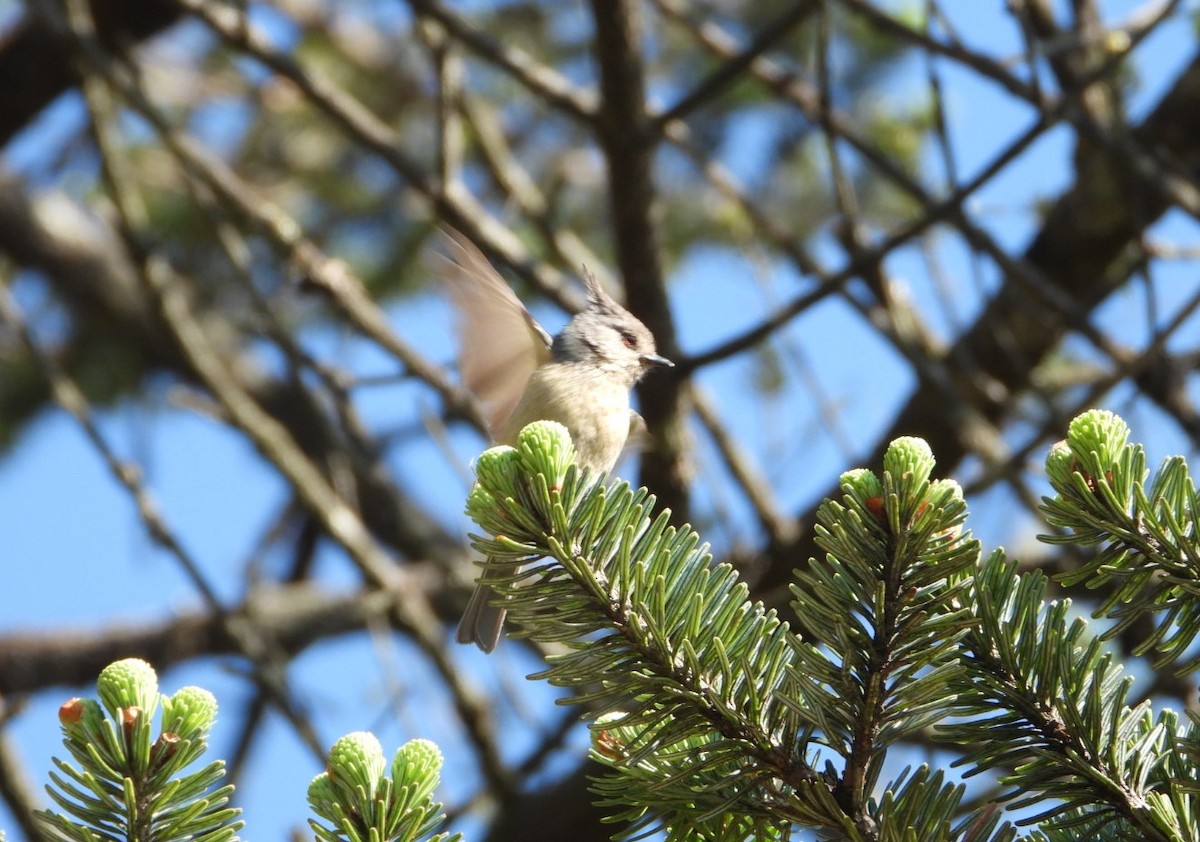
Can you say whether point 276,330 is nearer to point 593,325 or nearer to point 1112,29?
point 593,325

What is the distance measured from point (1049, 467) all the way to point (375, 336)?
3215 mm

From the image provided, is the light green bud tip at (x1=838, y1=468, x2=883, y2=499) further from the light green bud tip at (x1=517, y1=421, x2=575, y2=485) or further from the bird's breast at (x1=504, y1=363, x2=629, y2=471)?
the bird's breast at (x1=504, y1=363, x2=629, y2=471)

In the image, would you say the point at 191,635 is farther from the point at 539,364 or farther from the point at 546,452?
the point at 546,452

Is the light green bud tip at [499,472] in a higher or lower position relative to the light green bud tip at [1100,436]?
higher

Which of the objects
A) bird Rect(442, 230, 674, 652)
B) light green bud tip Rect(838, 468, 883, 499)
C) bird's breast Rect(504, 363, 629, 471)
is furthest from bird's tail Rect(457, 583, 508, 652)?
light green bud tip Rect(838, 468, 883, 499)

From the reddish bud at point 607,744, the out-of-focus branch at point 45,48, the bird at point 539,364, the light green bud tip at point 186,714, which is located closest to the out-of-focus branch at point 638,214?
the bird at point 539,364

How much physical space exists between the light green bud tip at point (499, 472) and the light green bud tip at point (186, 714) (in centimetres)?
40

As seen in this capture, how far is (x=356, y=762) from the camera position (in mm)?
1375

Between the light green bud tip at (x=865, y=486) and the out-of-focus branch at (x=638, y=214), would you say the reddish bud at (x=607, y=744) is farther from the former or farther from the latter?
the out-of-focus branch at (x=638, y=214)

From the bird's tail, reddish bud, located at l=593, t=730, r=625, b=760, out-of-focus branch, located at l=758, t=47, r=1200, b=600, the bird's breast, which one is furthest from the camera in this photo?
out-of-focus branch, located at l=758, t=47, r=1200, b=600

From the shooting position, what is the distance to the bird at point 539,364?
3.13 metres

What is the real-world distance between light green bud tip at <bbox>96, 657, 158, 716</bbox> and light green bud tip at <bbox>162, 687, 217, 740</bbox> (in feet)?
0.06

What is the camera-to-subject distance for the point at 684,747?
1676 mm

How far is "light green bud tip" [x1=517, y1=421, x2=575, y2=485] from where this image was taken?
150 cm
